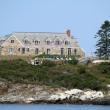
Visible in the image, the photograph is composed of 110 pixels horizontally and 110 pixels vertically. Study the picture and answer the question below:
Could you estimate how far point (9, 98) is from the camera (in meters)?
105

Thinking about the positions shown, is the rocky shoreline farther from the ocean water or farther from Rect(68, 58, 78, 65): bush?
Rect(68, 58, 78, 65): bush

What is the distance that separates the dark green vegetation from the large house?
15.5 meters

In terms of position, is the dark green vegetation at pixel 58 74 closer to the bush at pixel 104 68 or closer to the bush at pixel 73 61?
the bush at pixel 104 68

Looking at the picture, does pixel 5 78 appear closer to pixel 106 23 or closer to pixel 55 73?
pixel 55 73

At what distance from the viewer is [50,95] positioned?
104 metres

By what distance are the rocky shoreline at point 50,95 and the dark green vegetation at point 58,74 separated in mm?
3172

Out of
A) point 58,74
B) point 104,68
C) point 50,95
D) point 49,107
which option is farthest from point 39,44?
point 49,107

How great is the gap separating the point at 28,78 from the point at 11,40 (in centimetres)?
3227

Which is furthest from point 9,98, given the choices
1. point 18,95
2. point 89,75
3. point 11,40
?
point 11,40

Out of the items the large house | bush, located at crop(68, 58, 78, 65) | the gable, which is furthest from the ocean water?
the large house

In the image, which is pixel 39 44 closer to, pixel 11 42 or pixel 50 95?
pixel 11 42

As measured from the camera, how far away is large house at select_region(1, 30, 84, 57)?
14562cm

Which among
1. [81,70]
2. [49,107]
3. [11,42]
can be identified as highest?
[11,42]

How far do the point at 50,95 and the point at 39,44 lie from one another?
145 ft
